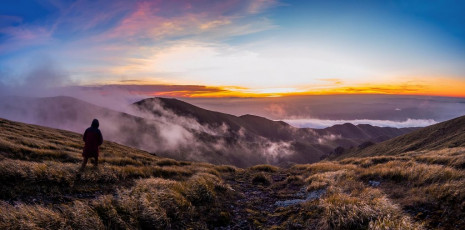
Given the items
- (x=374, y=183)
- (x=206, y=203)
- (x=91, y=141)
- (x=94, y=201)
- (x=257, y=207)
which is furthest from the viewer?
(x=91, y=141)

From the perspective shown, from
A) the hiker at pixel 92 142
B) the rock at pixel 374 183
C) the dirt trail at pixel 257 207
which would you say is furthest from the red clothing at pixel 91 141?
the rock at pixel 374 183

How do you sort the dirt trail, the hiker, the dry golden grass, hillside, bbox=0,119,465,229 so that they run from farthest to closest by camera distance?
1. the hiker
2. the dirt trail
3. hillside, bbox=0,119,465,229
4. the dry golden grass

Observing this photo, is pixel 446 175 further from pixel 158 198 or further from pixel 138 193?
pixel 138 193

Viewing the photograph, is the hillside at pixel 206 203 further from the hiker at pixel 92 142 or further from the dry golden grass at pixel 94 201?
the hiker at pixel 92 142

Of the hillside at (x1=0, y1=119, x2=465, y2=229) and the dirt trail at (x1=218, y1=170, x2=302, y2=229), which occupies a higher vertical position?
the hillside at (x1=0, y1=119, x2=465, y2=229)

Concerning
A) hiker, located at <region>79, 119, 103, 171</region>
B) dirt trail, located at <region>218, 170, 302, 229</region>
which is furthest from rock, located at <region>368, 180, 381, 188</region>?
hiker, located at <region>79, 119, 103, 171</region>

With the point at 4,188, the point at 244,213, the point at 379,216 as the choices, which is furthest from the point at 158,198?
the point at 379,216

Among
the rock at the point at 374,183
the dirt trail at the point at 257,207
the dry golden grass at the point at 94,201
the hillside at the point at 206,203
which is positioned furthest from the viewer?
the rock at the point at 374,183

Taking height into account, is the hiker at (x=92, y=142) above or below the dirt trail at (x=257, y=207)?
above

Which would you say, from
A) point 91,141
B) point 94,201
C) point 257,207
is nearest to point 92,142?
point 91,141

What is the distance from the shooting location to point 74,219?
659 cm

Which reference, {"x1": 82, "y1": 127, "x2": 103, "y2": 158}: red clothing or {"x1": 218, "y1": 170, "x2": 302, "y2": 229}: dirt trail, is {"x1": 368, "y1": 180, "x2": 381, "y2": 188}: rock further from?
{"x1": 82, "y1": 127, "x2": 103, "y2": 158}: red clothing

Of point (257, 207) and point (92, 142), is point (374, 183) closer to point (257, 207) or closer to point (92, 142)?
point (257, 207)

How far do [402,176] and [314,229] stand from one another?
25.0 ft
